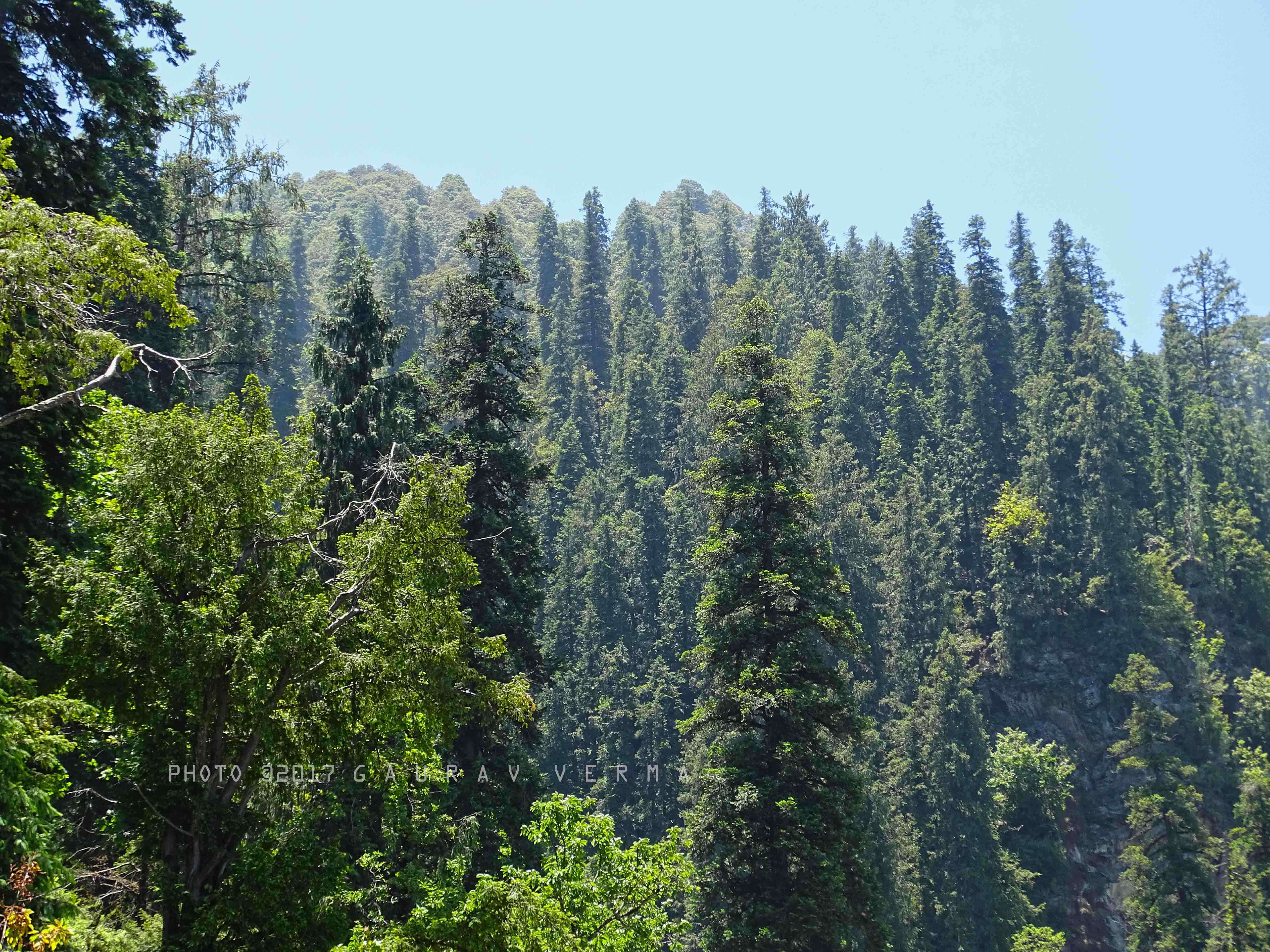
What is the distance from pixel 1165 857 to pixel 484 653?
131 feet

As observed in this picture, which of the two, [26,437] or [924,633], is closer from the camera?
[26,437]

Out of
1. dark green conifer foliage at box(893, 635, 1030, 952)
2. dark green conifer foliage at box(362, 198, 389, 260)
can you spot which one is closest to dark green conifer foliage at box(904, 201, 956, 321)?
dark green conifer foliage at box(893, 635, 1030, 952)

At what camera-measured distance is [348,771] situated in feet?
44.5

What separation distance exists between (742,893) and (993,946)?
111ft

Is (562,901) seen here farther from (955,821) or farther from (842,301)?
(842,301)

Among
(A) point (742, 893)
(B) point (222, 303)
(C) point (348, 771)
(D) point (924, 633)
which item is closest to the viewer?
(C) point (348, 771)

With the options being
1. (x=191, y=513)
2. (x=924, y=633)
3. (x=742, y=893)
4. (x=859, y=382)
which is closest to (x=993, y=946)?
(x=924, y=633)

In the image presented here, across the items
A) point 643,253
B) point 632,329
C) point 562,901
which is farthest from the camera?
point 643,253

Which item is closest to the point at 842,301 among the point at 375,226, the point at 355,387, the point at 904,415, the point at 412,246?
the point at 904,415

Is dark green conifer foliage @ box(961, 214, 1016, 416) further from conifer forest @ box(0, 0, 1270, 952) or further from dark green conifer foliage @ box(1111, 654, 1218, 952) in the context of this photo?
dark green conifer foliage @ box(1111, 654, 1218, 952)

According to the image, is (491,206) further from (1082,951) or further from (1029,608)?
(1082,951)

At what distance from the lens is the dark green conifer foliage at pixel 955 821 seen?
46.9m

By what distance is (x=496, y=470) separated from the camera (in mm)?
21875

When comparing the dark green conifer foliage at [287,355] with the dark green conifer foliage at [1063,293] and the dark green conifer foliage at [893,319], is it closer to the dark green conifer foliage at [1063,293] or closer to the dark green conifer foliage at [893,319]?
the dark green conifer foliage at [893,319]
